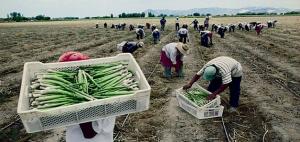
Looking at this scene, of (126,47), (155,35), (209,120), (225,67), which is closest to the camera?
(225,67)

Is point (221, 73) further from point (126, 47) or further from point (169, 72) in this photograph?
point (126, 47)

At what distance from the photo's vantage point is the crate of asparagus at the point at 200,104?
22.1ft

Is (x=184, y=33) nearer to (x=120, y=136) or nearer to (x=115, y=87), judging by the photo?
(x=120, y=136)

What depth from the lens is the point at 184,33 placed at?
63.1 ft

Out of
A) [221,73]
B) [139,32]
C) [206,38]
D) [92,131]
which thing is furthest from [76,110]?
[139,32]

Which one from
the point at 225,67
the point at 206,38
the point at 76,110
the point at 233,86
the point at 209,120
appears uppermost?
the point at 76,110

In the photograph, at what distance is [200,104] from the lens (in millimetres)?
6816

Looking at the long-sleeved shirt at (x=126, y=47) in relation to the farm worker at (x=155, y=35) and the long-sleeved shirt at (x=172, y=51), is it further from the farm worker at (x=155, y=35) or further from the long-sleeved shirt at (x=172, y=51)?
the farm worker at (x=155, y=35)

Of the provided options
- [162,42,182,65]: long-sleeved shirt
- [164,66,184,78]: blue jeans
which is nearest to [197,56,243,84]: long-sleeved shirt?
[162,42,182,65]: long-sleeved shirt

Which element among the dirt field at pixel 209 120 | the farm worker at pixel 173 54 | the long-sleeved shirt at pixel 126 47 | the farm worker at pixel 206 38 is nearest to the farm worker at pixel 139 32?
the farm worker at pixel 206 38

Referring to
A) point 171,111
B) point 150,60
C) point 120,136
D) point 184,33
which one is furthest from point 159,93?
point 184,33

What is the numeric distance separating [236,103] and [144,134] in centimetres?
262

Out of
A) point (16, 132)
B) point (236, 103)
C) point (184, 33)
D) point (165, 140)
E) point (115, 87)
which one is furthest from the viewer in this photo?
point (184, 33)

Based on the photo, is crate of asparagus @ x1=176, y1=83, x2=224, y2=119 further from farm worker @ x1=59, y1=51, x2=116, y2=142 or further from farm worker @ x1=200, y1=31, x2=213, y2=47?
farm worker @ x1=200, y1=31, x2=213, y2=47
